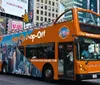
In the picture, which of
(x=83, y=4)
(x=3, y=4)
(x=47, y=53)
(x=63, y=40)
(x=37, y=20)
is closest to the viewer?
(x=63, y=40)

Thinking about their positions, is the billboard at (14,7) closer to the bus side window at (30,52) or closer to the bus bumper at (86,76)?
the bus side window at (30,52)

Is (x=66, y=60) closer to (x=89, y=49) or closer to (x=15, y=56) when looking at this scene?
(x=89, y=49)

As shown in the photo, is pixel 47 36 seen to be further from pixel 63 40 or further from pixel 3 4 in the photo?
pixel 3 4

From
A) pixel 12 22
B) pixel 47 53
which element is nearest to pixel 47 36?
pixel 47 53

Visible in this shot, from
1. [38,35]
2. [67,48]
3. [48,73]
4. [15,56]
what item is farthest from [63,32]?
[15,56]

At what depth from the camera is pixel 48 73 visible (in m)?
14.8

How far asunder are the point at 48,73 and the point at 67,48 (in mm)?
2213

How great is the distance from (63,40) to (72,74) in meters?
1.84

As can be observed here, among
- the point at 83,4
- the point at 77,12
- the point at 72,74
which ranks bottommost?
the point at 72,74

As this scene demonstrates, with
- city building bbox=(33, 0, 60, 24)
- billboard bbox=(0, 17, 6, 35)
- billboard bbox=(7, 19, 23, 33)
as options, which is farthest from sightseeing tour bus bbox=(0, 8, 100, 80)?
city building bbox=(33, 0, 60, 24)

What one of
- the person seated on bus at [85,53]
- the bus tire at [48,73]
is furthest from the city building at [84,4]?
the person seated on bus at [85,53]

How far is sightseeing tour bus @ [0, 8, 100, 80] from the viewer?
504 inches

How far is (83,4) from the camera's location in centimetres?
13512

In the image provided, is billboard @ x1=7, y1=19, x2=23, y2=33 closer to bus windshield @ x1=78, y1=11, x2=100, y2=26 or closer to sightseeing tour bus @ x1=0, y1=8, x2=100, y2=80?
sightseeing tour bus @ x1=0, y1=8, x2=100, y2=80
